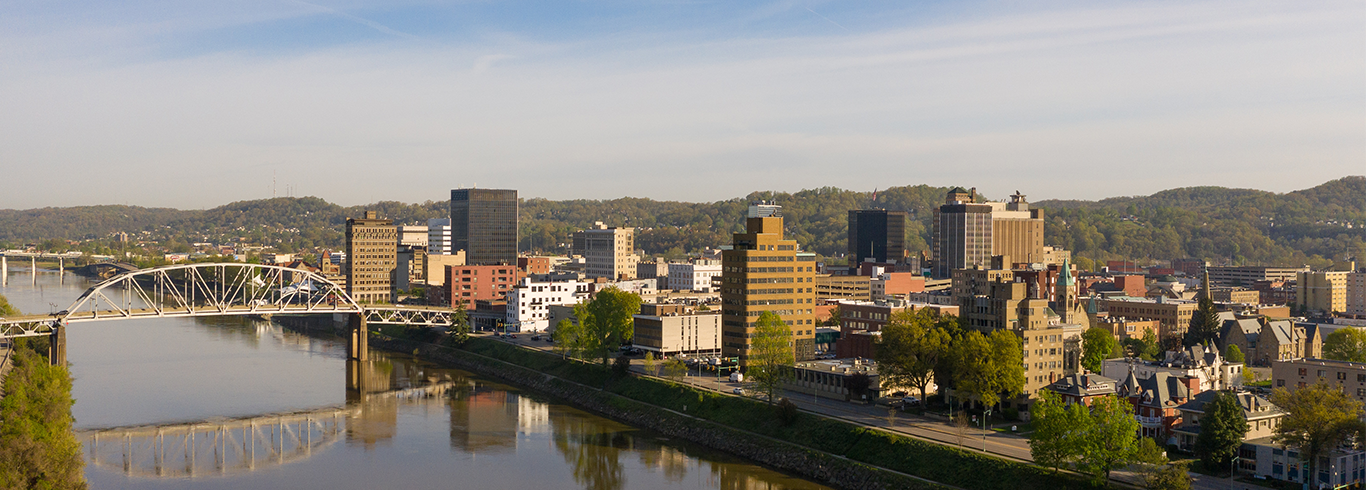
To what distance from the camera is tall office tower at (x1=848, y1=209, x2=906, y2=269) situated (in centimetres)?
17175

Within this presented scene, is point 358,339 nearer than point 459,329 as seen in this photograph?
Yes

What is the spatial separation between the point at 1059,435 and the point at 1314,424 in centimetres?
841

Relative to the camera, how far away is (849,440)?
47.0 metres

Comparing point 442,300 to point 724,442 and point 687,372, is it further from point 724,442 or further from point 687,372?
point 724,442

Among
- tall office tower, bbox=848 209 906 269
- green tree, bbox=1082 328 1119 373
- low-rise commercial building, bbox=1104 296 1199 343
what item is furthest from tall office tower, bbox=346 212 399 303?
green tree, bbox=1082 328 1119 373

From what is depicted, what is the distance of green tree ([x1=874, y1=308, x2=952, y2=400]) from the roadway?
1796mm

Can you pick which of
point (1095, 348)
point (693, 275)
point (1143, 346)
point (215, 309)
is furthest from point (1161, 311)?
point (215, 309)

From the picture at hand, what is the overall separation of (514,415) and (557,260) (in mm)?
121116

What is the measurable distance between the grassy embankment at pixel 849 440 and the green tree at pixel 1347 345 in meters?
34.4

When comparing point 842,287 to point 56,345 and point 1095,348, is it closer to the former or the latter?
point 1095,348

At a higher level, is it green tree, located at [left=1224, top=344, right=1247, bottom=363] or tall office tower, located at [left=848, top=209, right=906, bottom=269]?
tall office tower, located at [left=848, top=209, right=906, bottom=269]

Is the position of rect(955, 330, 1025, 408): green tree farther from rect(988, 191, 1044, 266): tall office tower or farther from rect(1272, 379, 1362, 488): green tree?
→ rect(988, 191, 1044, 266): tall office tower

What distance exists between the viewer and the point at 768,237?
65625 mm

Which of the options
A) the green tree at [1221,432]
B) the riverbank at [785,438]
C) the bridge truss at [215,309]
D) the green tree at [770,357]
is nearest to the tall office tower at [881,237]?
the bridge truss at [215,309]
